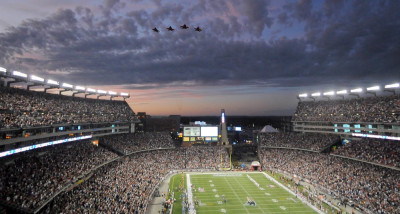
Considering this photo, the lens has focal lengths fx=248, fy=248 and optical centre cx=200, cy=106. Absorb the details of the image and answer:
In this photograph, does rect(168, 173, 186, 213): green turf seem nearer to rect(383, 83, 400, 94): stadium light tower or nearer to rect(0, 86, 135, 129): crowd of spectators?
rect(0, 86, 135, 129): crowd of spectators

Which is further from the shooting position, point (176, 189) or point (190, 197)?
point (176, 189)

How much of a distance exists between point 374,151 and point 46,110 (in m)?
53.9

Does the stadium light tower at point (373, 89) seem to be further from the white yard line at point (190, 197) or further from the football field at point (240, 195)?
the white yard line at point (190, 197)

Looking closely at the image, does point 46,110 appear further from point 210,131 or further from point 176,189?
point 210,131

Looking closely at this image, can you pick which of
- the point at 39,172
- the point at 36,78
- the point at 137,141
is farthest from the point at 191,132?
the point at 39,172

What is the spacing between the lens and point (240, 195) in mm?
38656

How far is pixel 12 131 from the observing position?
26516 mm

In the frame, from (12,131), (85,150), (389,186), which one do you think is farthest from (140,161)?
(389,186)

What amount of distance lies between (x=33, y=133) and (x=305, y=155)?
51.3 metres

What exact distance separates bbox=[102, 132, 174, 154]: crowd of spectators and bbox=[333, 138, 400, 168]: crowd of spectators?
39.5m

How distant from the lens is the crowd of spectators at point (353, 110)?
45.8m

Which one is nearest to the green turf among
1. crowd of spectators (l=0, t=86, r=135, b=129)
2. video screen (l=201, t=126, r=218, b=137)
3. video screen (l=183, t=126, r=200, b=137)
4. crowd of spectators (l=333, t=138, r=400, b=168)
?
video screen (l=183, t=126, r=200, b=137)

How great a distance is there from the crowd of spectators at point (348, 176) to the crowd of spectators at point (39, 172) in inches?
1425

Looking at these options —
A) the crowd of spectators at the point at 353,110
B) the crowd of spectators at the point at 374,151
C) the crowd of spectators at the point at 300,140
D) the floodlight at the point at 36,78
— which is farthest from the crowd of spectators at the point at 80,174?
the crowd of spectators at the point at 353,110
